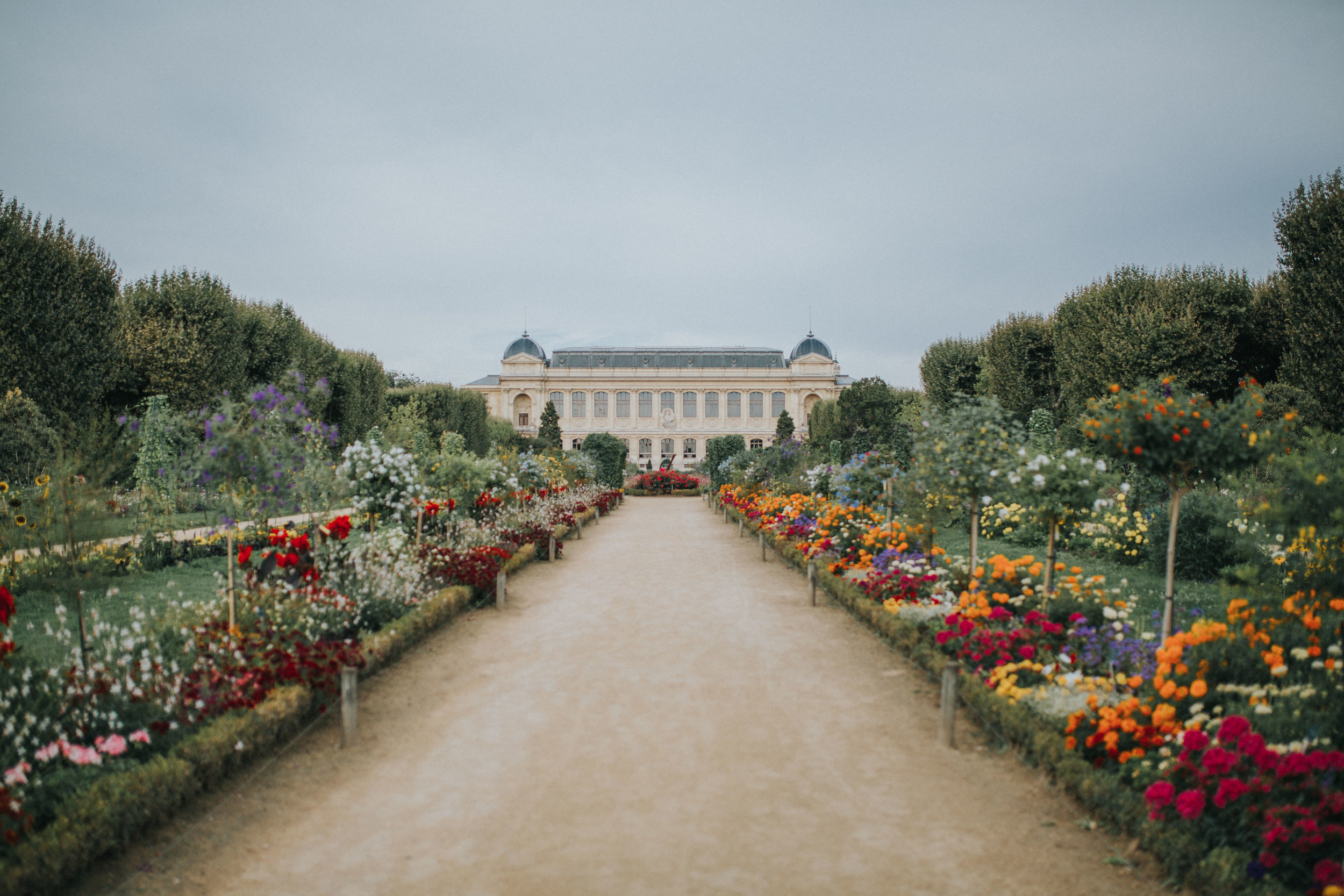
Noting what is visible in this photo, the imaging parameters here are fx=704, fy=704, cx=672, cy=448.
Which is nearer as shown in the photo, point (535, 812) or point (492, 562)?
point (535, 812)

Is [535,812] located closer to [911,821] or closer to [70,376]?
[911,821]

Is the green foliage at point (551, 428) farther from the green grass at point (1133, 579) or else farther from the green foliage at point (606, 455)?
the green grass at point (1133, 579)

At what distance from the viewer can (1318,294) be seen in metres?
12.5

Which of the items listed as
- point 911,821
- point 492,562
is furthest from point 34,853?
point 492,562

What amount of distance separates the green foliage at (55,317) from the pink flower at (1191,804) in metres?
17.0

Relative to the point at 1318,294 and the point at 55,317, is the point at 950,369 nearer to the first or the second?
the point at 1318,294

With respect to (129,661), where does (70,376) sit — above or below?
above

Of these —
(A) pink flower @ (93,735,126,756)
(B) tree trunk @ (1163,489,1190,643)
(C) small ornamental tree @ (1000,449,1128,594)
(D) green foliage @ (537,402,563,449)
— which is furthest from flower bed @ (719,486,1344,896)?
(D) green foliage @ (537,402,563,449)

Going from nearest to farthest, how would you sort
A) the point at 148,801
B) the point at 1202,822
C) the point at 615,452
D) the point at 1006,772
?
the point at 1202,822 → the point at 148,801 → the point at 1006,772 → the point at 615,452

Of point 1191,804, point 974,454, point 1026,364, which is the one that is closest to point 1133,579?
point 974,454

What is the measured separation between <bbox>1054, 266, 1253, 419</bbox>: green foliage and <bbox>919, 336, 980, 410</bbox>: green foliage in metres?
6.91

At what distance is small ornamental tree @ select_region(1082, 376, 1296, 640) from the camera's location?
182 inches

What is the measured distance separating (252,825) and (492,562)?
17.9ft

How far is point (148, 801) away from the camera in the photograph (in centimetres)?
Answer: 321
